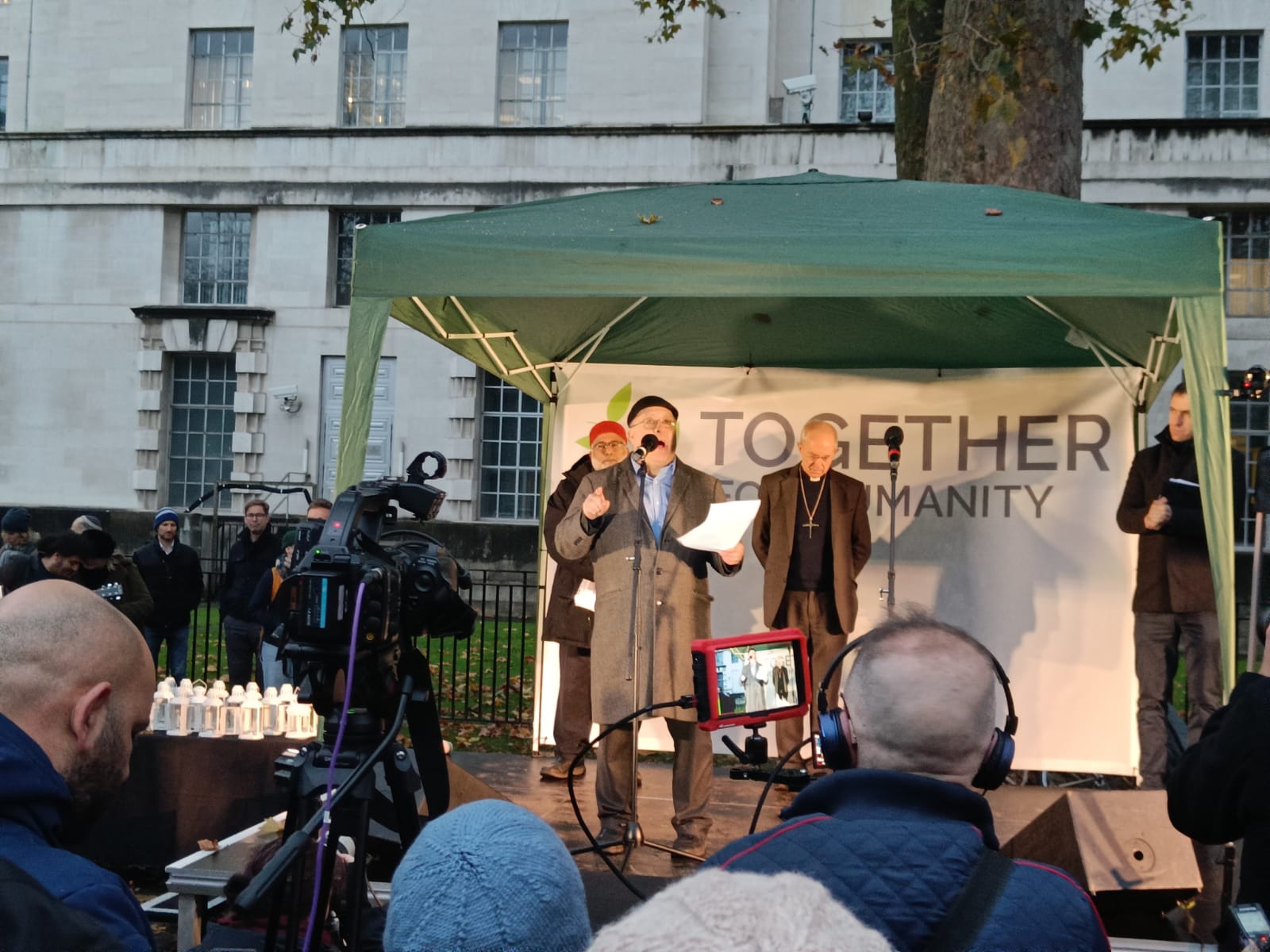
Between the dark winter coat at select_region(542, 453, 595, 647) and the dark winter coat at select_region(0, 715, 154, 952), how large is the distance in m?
5.45

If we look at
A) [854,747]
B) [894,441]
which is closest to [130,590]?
[894,441]

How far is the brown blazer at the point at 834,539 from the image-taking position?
7.20 m

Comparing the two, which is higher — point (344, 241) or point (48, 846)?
point (344, 241)

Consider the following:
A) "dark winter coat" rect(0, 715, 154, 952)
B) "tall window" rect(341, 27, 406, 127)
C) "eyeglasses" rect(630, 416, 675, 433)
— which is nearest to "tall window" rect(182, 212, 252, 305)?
"tall window" rect(341, 27, 406, 127)

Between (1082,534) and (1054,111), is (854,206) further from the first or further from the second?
(1082,534)

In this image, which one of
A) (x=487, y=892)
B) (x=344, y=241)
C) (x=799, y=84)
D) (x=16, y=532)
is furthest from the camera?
(x=344, y=241)

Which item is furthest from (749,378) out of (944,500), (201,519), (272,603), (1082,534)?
(201,519)

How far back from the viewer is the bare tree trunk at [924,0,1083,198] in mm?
7246

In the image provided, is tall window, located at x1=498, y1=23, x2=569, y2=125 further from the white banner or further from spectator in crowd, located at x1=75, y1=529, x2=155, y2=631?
the white banner

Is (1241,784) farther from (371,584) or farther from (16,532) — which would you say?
(16,532)

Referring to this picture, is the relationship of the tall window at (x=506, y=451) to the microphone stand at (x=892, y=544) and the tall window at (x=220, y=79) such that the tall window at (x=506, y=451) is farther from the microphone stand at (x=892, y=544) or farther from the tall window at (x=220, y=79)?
the microphone stand at (x=892, y=544)

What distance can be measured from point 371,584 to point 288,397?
60.0 ft

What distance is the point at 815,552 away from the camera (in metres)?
7.23

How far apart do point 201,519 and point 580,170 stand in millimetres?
8218
